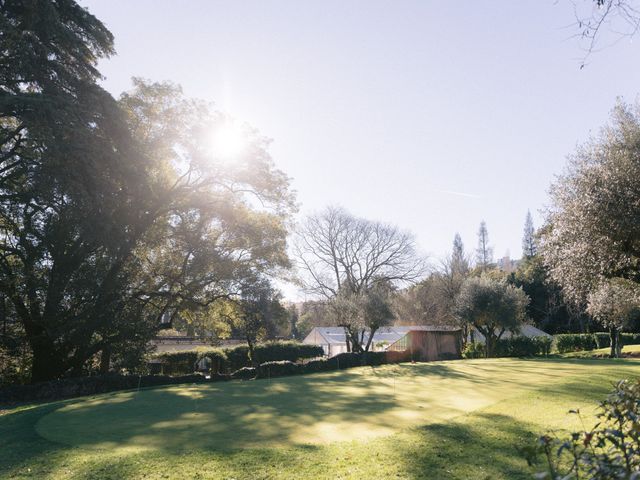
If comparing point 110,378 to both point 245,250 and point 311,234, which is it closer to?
point 245,250

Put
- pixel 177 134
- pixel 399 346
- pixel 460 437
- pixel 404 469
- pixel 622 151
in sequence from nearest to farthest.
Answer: pixel 404 469
pixel 460 437
pixel 622 151
pixel 177 134
pixel 399 346

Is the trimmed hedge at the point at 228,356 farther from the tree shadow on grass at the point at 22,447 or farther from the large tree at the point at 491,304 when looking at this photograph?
the tree shadow on grass at the point at 22,447

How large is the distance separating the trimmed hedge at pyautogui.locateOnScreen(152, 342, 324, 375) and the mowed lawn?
18417mm

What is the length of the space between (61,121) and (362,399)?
14849 mm

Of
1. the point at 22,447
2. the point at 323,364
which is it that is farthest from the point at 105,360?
the point at 22,447

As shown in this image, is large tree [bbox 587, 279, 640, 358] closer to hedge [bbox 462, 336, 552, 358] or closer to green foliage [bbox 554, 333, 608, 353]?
hedge [bbox 462, 336, 552, 358]

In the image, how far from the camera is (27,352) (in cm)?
2175

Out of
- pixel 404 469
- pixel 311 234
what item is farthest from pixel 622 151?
pixel 311 234

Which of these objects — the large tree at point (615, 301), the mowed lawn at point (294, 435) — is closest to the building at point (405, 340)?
the large tree at point (615, 301)

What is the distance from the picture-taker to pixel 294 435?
27.1 feet

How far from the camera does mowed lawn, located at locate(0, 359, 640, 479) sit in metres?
6.21

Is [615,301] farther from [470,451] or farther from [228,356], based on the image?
[228,356]

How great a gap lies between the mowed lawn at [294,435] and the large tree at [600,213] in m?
3.53

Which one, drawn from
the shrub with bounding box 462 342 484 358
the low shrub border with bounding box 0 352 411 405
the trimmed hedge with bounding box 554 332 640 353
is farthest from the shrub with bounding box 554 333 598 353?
the low shrub border with bounding box 0 352 411 405
